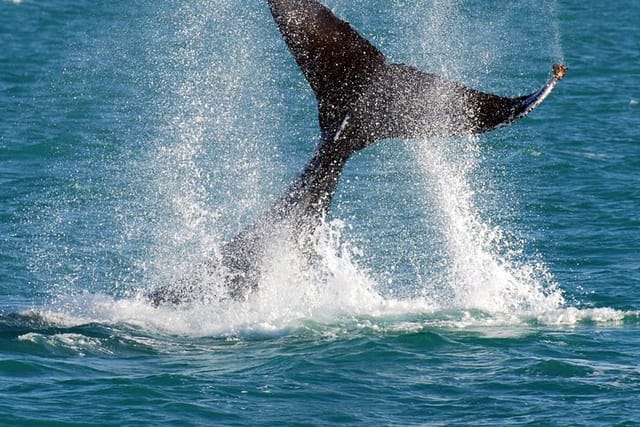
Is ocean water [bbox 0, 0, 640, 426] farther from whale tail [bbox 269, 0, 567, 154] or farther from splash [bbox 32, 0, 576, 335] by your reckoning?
whale tail [bbox 269, 0, 567, 154]

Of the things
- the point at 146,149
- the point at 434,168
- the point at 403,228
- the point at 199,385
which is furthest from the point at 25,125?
the point at 199,385

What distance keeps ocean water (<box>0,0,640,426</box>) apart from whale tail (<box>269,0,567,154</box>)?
183cm

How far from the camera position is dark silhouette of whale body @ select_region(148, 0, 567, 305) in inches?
591

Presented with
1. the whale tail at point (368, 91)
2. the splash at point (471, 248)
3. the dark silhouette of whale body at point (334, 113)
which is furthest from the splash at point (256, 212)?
the whale tail at point (368, 91)

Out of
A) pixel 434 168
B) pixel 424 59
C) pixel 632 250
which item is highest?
pixel 424 59

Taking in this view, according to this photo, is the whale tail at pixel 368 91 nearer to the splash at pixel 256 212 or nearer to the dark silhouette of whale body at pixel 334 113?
the dark silhouette of whale body at pixel 334 113

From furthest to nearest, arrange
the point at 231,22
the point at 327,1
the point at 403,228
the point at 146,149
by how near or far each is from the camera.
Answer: the point at 231,22 < the point at 327,1 < the point at 146,149 < the point at 403,228

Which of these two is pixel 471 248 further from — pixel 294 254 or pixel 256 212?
pixel 294 254

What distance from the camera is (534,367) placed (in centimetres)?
1502

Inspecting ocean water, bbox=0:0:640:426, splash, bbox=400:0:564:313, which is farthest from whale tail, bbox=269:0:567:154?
splash, bbox=400:0:564:313

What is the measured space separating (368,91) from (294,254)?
6.89ft

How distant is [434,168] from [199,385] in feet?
52.7

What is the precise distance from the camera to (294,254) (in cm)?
1628

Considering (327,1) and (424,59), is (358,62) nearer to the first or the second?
(424,59)
